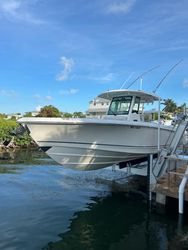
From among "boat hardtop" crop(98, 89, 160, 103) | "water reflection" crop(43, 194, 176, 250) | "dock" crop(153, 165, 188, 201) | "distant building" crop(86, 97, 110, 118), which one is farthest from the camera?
"distant building" crop(86, 97, 110, 118)

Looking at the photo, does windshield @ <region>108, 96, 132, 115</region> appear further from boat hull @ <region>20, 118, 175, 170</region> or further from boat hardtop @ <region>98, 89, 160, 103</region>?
boat hull @ <region>20, 118, 175, 170</region>

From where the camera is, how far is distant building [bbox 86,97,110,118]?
14664 mm

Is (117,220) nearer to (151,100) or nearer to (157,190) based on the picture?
(157,190)

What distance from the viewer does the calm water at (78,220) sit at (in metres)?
8.57

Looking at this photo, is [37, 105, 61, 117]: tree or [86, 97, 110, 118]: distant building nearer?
[86, 97, 110, 118]: distant building

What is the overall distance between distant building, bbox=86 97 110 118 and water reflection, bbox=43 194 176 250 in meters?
4.37

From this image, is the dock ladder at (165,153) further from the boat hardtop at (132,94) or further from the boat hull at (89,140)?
the boat hardtop at (132,94)

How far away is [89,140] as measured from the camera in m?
11.7

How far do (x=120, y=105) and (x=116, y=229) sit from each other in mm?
5502

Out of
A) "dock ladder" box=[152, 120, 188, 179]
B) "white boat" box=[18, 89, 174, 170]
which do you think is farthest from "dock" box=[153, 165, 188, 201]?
"white boat" box=[18, 89, 174, 170]

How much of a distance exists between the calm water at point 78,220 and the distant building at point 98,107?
354 centimetres

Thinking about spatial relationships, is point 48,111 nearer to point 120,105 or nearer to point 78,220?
point 120,105

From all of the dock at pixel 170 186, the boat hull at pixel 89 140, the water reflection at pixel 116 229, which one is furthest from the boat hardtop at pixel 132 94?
the water reflection at pixel 116 229

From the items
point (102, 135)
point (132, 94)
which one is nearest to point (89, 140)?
point (102, 135)
